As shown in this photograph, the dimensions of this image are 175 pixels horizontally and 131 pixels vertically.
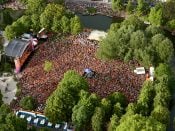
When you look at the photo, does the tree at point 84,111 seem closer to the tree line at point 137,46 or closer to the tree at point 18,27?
the tree line at point 137,46

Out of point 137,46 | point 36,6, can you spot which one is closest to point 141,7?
point 137,46

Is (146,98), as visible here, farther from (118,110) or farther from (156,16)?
(156,16)

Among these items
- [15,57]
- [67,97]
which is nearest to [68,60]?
[15,57]

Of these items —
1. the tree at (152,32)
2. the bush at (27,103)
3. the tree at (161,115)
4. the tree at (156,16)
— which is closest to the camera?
the tree at (161,115)

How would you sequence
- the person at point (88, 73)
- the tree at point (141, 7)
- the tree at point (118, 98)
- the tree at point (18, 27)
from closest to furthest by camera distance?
the tree at point (118, 98), the person at point (88, 73), the tree at point (18, 27), the tree at point (141, 7)

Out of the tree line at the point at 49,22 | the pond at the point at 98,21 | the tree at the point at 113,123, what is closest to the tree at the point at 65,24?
the tree line at the point at 49,22

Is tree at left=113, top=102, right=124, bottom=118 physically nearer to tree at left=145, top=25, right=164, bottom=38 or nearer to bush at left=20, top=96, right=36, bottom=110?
bush at left=20, top=96, right=36, bottom=110

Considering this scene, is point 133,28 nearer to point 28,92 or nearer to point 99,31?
point 99,31
